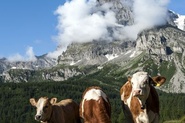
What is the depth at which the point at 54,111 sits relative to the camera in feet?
78.3

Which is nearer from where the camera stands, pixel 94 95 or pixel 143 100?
pixel 143 100

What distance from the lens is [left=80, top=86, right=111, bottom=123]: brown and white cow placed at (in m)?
19.7

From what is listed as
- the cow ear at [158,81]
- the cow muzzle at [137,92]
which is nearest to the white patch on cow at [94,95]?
the cow ear at [158,81]

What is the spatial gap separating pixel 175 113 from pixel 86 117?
162m

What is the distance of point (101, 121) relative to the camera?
1945 centimetres

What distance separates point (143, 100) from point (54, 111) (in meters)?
8.16

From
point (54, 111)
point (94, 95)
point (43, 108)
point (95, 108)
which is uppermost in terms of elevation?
point (94, 95)

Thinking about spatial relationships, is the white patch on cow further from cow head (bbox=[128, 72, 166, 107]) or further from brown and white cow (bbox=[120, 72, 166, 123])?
cow head (bbox=[128, 72, 166, 107])

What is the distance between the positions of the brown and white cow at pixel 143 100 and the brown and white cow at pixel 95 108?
3.96 feet

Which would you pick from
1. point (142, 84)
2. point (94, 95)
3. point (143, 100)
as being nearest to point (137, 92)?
point (142, 84)

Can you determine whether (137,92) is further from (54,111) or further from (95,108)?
(54,111)

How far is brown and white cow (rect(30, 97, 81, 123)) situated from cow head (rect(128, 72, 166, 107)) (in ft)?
22.1

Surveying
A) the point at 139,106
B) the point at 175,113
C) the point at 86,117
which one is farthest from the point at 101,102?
the point at 175,113

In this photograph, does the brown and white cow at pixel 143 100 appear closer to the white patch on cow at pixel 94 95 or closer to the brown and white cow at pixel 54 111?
the white patch on cow at pixel 94 95
